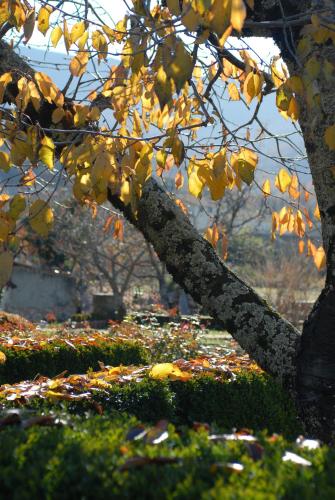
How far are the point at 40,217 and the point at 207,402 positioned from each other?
222 centimetres

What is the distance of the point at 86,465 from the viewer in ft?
7.86

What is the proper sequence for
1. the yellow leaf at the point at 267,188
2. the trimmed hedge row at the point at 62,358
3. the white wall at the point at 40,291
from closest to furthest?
1. the yellow leaf at the point at 267,188
2. the trimmed hedge row at the point at 62,358
3. the white wall at the point at 40,291

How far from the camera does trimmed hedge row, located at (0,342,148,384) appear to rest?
24.8 feet

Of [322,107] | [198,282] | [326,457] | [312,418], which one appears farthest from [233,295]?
[326,457]

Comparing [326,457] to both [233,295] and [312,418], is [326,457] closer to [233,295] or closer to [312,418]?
[312,418]

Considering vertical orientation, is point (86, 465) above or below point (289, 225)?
below

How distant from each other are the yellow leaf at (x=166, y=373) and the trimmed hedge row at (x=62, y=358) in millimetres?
2496

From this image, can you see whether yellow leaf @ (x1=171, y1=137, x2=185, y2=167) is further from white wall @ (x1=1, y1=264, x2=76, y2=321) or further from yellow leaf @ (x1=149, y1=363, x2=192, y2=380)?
white wall @ (x1=1, y1=264, x2=76, y2=321)

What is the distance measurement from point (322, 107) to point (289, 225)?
1.16m

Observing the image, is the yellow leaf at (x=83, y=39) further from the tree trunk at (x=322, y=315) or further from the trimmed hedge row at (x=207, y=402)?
the trimmed hedge row at (x=207, y=402)

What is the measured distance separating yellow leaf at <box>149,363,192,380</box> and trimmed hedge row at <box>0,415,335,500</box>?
2551mm

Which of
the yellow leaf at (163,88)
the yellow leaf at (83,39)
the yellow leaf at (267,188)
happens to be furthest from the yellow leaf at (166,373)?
the yellow leaf at (163,88)

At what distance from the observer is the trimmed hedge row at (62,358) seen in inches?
297

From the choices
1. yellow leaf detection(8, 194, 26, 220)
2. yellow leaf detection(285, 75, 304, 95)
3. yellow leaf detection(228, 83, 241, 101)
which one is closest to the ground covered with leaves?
yellow leaf detection(8, 194, 26, 220)
